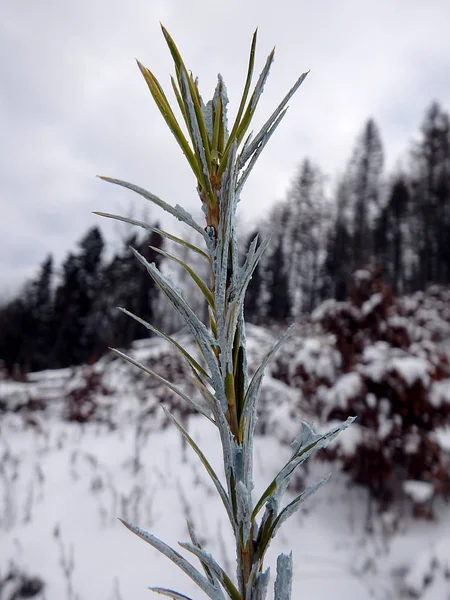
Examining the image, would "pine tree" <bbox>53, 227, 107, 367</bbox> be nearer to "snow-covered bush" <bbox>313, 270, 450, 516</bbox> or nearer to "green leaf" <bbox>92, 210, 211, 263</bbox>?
"snow-covered bush" <bbox>313, 270, 450, 516</bbox>

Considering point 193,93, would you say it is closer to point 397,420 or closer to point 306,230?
point 397,420

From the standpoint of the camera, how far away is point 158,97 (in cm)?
33

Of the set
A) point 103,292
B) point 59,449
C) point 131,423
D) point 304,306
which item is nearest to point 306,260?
point 304,306

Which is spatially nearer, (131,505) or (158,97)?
(158,97)

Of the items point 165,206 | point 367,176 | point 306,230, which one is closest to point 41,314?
point 306,230

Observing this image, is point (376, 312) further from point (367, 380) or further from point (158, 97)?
point (158, 97)

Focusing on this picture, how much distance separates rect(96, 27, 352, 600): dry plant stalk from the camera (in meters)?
0.30

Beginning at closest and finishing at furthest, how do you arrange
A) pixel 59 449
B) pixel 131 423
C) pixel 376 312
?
pixel 376 312 < pixel 59 449 < pixel 131 423

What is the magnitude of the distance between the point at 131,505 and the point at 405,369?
2.48 metres

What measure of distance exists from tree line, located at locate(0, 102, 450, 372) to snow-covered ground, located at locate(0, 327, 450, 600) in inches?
455

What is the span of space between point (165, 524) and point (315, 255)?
22.9 meters

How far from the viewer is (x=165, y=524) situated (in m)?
3.09

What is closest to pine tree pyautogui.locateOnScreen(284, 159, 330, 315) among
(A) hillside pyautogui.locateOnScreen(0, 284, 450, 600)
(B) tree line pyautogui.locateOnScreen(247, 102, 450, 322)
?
(B) tree line pyautogui.locateOnScreen(247, 102, 450, 322)

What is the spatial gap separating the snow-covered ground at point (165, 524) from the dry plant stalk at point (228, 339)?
2.44 metres
